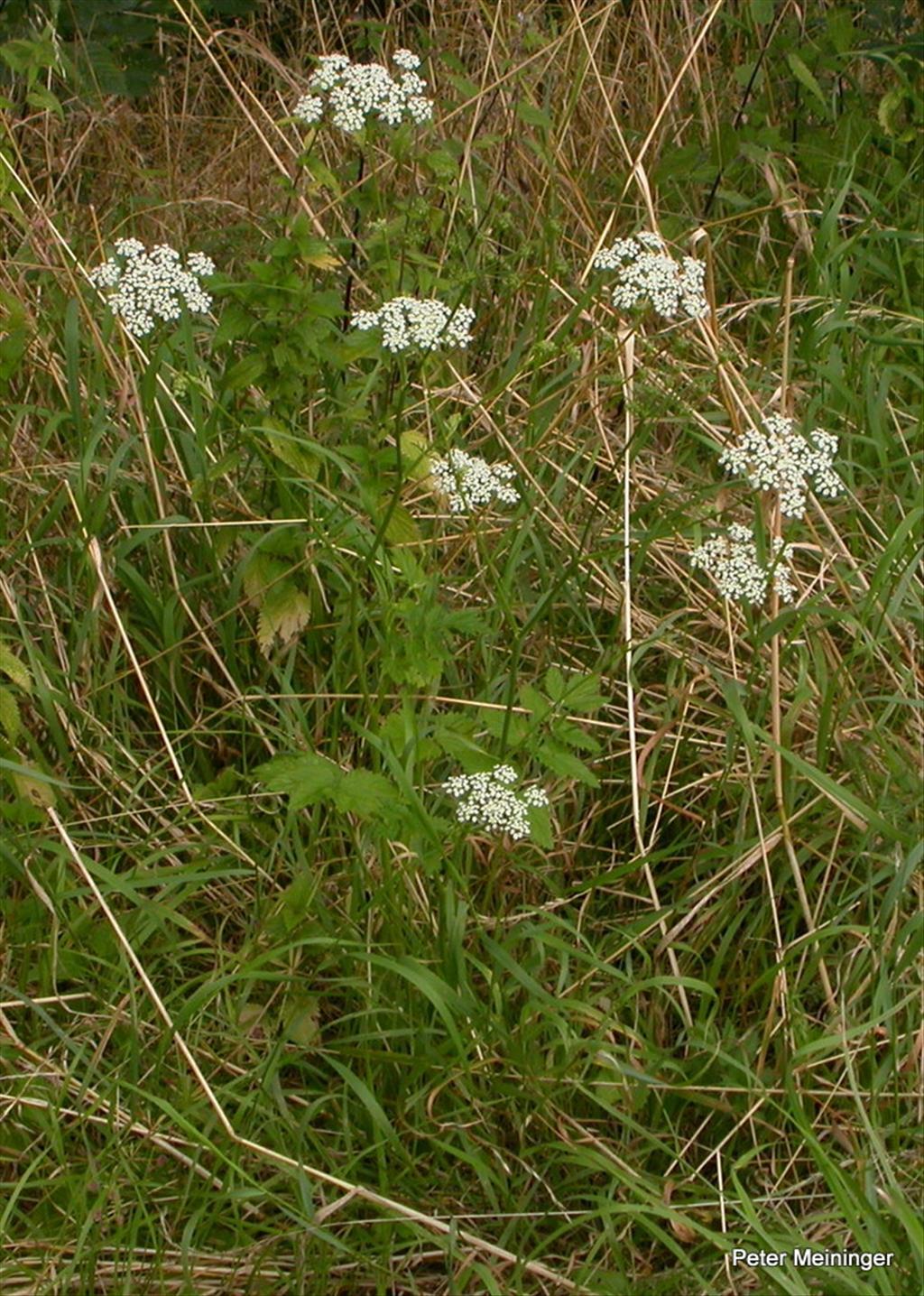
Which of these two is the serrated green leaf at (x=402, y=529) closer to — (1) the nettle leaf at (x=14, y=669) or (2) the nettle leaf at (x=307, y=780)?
(2) the nettle leaf at (x=307, y=780)

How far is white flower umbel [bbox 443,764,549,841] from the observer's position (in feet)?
7.20

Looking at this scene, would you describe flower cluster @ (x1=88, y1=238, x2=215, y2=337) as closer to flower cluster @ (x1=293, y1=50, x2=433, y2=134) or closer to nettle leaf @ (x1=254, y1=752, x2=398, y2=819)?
flower cluster @ (x1=293, y1=50, x2=433, y2=134)

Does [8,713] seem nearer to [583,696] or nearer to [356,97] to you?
[583,696]

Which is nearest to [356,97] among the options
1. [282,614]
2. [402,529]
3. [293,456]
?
[293,456]

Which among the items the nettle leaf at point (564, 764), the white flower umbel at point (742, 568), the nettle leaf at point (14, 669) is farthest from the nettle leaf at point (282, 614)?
the white flower umbel at point (742, 568)

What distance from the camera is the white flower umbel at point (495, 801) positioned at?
220 cm

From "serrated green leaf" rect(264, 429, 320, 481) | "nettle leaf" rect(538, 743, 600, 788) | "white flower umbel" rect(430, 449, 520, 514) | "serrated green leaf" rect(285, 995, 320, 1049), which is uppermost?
"white flower umbel" rect(430, 449, 520, 514)

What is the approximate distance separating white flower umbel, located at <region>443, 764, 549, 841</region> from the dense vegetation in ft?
0.15

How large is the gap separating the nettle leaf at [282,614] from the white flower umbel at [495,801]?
0.66 meters

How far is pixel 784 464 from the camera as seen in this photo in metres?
2.37

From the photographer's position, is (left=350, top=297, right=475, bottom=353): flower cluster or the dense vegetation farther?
(left=350, top=297, right=475, bottom=353): flower cluster

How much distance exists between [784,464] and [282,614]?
94 centimetres

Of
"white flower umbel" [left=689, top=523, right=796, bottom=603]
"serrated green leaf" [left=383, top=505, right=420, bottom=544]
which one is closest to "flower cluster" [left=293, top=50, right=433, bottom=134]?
"serrated green leaf" [left=383, top=505, right=420, bottom=544]

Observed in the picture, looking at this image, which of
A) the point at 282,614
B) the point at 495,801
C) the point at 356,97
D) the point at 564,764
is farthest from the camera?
the point at 282,614
